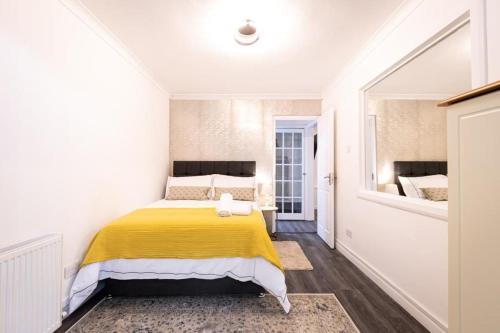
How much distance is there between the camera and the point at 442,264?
61.9 inches

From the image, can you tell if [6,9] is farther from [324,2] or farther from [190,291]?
[190,291]

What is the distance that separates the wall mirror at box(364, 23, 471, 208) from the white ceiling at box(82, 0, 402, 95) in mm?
550

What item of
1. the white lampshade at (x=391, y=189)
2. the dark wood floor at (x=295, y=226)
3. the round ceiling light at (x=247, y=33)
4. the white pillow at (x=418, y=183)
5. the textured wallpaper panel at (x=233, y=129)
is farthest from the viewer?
the dark wood floor at (x=295, y=226)

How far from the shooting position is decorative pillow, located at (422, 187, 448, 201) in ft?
5.47

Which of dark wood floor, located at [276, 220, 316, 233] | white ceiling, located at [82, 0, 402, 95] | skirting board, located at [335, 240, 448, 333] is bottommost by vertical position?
dark wood floor, located at [276, 220, 316, 233]

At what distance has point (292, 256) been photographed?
3.05 meters

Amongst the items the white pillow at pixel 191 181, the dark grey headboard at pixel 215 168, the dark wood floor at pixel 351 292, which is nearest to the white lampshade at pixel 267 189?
the dark grey headboard at pixel 215 168

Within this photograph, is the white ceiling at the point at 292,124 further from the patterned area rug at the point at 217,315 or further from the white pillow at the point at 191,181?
the patterned area rug at the point at 217,315

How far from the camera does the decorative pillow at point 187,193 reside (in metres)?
3.45

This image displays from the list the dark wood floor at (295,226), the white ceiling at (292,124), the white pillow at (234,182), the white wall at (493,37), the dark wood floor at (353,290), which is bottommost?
the dark wood floor at (353,290)

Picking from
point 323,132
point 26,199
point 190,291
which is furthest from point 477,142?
point 323,132

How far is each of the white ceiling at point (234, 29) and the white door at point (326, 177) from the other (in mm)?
731

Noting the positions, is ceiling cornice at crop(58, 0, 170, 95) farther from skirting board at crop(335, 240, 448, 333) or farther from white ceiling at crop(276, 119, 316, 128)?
skirting board at crop(335, 240, 448, 333)

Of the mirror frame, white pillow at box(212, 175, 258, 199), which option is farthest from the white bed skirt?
white pillow at box(212, 175, 258, 199)
